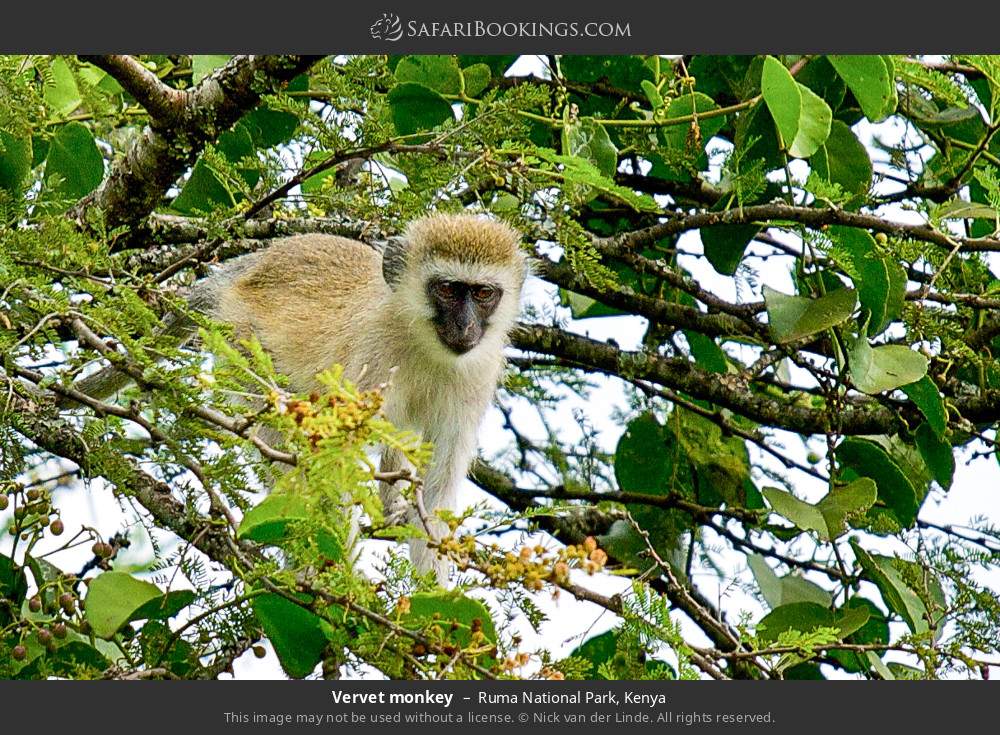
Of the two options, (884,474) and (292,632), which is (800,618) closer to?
(884,474)

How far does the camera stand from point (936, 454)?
4.27 m

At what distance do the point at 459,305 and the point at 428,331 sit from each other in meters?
0.20

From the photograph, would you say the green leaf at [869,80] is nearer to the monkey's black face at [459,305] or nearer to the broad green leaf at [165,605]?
the monkey's black face at [459,305]

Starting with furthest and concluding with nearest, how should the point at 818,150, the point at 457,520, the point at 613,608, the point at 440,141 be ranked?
the point at 818,150, the point at 440,141, the point at 613,608, the point at 457,520

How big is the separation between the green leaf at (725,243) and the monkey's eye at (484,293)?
3.83 feet

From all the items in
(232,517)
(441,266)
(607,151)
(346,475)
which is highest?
(441,266)

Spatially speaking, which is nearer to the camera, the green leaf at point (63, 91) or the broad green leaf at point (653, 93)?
the broad green leaf at point (653, 93)

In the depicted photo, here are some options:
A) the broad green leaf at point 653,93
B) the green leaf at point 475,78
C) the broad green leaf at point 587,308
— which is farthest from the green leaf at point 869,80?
the broad green leaf at point 587,308

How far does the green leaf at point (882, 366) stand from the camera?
3828mm

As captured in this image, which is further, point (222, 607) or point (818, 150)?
point (818, 150)

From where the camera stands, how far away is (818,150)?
4.04 meters

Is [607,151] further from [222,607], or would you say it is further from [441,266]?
[222,607]
